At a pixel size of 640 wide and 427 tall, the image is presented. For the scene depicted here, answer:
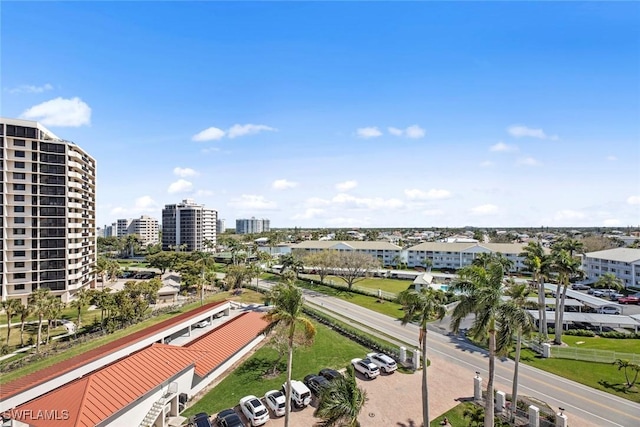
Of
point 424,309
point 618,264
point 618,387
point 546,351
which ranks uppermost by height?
point 424,309

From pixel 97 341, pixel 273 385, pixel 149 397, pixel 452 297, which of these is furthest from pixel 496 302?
pixel 97 341

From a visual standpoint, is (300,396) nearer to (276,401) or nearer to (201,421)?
(276,401)

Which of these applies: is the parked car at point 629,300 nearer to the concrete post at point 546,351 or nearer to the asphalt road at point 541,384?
the concrete post at point 546,351

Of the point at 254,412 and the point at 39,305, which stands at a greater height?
the point at 39,305

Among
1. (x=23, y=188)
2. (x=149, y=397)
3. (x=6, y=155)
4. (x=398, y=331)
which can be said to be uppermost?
(x=6, y=155)

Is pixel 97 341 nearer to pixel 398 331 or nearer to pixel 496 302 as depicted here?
pixel 398 331

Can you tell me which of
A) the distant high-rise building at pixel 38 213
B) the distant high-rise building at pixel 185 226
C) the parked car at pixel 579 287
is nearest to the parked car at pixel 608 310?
the parked car at pixel 579 287

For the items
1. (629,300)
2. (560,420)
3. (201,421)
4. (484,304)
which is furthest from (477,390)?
(629,300)
